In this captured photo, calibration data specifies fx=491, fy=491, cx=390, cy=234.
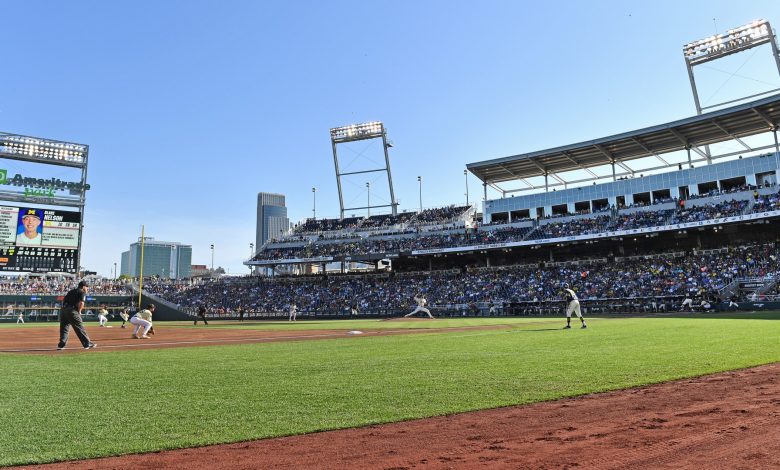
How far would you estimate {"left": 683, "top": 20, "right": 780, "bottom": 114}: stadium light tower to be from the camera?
43.4m

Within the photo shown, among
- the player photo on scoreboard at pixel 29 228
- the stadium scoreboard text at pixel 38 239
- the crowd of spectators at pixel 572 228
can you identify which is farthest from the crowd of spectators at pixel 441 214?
the player photo on scoreboard at pixel 29 228

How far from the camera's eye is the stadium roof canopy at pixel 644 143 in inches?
1665

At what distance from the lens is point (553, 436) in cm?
448

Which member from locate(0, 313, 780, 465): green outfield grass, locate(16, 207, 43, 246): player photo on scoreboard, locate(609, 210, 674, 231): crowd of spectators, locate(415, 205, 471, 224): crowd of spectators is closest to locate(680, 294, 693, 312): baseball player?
locate(609, 210, 674, 231): crowd of spectators

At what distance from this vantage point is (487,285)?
164 ft

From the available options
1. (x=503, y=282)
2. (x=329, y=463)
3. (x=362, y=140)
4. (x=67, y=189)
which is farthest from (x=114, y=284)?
(x=329, y=463)

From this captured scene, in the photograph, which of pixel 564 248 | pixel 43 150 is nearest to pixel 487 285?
pixel 564 248

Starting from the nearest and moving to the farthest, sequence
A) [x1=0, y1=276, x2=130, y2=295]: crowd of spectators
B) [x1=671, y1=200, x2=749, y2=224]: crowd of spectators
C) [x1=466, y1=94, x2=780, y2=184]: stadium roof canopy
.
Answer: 1. [x1=671, y1=200, x2=749, y2=224]: crowd of spectators
2. [x1=466, y1=94, x2=780, y2=184]: stadium roof canopy
3. [x1=0, y1=276, x2=130, y2=295]: crowd of spectators

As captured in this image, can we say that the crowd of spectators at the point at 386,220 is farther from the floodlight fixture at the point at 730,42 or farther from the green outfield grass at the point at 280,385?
the green outfield grass at the point at 280,385

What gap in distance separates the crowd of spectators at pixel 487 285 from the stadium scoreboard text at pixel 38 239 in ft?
55.9

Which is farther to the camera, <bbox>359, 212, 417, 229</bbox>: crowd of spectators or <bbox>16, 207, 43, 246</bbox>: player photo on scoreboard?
<bbox>359, 212, 417, 229</bbox>: crowd of spectators

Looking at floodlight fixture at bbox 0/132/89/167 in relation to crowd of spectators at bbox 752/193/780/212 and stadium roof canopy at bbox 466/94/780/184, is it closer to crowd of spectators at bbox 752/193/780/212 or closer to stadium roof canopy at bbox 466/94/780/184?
stadium roof canopy at bbox 466/94/780/184

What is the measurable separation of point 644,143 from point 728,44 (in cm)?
1149

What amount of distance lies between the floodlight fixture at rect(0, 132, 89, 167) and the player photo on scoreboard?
8445mm
